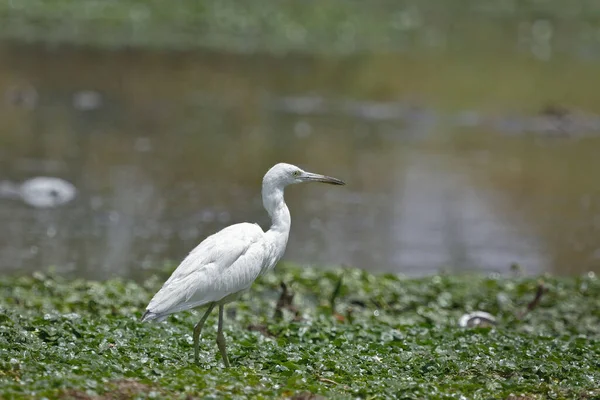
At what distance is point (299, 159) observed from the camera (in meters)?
20.7

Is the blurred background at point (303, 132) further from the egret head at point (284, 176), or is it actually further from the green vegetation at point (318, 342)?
the egret head at point (284, 176)

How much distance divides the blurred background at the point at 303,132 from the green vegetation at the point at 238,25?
10 centimetres

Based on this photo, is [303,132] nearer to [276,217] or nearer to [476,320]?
[476,320]

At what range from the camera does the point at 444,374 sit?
8.40 meters

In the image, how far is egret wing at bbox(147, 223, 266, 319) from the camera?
8.04 metres

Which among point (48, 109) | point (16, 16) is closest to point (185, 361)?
point (48, 109)

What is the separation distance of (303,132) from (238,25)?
11647 millimetres

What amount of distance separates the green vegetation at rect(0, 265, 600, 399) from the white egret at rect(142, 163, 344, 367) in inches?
17.5

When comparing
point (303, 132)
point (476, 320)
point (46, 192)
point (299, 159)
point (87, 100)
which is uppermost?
point (87, 100)

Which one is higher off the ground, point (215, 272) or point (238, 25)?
point (238, 25)

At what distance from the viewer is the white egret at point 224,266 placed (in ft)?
26.5

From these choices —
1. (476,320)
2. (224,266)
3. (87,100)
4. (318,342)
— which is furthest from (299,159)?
(224,266)

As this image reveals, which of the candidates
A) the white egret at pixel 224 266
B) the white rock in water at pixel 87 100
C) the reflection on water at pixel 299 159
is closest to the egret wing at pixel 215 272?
the white egret at pixel 224 266

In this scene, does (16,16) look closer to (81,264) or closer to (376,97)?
(376,97)
